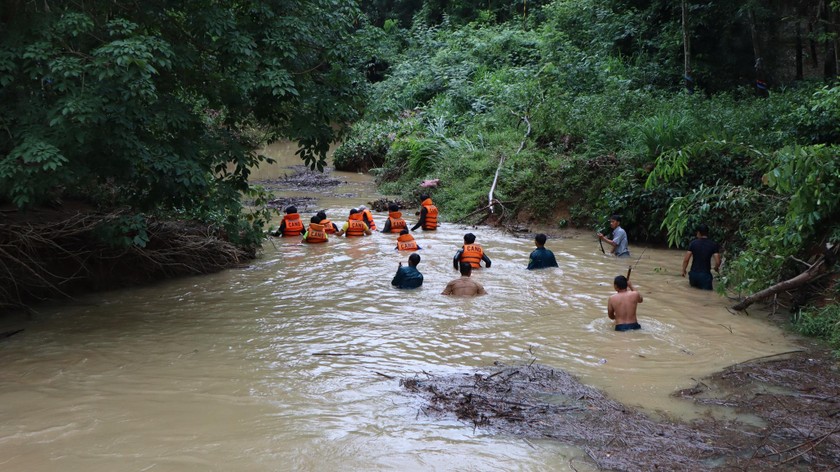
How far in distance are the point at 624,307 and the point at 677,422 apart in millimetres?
3112

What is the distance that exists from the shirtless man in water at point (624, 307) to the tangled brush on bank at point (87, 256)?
6.95 metres

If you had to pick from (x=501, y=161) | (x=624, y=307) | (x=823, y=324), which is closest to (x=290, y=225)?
(x=501, y=161)

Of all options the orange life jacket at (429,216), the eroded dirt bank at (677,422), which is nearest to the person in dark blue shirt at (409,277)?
the eroded dirt bank at (677,422)

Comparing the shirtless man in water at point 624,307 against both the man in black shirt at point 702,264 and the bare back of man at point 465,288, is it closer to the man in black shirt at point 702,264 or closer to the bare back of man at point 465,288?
the bare back of man at point 465,288

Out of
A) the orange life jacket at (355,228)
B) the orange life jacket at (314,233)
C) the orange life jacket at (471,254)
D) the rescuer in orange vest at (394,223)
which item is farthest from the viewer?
the rescuer in orange vest at (394,223)

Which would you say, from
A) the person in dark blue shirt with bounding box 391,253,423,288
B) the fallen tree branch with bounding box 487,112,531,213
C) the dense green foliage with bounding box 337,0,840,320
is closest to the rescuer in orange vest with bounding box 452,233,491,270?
the person in dark blue shirt with bounding box 391,253,423,288

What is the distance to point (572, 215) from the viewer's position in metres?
17.5

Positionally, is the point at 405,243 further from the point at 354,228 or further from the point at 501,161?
the point at 501,161

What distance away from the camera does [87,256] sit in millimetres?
11297

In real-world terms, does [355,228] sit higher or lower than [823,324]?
Answer: higher

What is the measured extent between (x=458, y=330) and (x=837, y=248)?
4.94 m

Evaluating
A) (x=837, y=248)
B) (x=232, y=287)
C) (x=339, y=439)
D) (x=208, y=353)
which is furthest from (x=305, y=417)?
(x=837, y=248)

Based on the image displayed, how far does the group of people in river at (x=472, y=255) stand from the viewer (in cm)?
940

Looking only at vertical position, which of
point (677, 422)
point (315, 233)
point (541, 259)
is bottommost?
point (677, 422)
